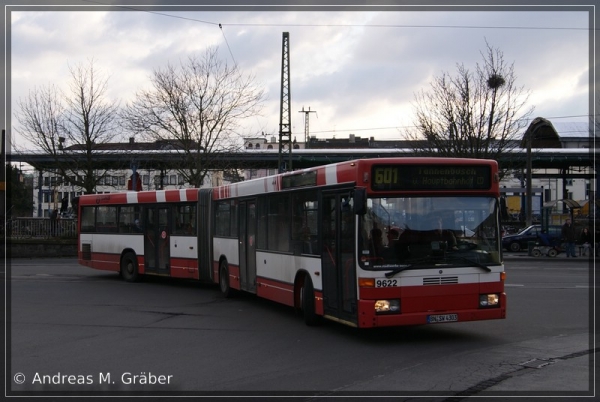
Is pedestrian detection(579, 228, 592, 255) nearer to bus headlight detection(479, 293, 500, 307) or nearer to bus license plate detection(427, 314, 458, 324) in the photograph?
bus headlight detection(479, 293, 500, 307)

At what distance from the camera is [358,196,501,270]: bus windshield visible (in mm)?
10930

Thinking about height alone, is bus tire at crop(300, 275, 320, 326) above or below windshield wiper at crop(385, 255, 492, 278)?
below

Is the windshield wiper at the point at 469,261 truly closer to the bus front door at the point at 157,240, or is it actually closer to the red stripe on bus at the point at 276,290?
the red stripe on bus at the point at 276,290

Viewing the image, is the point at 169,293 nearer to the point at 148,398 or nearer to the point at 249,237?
the point at 249,237

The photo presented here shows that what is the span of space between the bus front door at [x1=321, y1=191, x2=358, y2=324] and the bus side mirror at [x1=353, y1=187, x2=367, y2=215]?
515 millimetres

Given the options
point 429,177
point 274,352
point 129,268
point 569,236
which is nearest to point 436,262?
point 429,177

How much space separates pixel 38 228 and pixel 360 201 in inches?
1290

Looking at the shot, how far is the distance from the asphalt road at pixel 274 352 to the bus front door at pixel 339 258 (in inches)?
20.3

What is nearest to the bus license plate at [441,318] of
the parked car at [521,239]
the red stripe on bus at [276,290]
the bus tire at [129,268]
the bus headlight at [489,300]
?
the bus headlight at [489,300]

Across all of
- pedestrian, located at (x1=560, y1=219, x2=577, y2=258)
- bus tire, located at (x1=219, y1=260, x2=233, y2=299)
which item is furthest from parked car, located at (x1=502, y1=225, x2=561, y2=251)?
bus tire, located at (x1=219, y1=260, x2=233, y2=299)

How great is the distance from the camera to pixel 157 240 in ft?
72.2

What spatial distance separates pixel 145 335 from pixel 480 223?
5.68 m

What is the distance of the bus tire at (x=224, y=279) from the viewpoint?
18.1 m

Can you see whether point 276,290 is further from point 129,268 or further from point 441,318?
point 129,268
